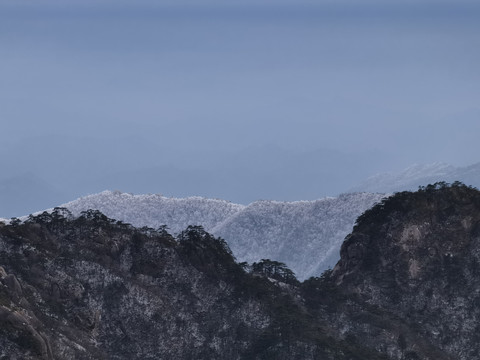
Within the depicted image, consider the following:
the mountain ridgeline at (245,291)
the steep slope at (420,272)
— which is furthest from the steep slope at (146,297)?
the steep slope at (420,272)

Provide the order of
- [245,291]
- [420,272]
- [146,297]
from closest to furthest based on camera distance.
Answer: [146,297] → [245,291] → [420,272]

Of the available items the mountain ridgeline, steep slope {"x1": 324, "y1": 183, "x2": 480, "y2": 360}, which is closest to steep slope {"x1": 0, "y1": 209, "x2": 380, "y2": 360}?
the mountain ridgeline

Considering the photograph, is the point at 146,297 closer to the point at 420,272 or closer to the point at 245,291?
the point at 245,291

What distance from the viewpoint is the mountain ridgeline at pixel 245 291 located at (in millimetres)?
154375

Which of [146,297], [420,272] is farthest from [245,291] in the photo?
[420,272]

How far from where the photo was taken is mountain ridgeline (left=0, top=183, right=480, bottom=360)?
506 feet

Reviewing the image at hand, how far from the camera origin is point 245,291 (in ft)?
543

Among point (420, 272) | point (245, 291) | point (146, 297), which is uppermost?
point (146, 297)

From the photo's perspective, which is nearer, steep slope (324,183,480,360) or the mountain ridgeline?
the mountain ridgeline

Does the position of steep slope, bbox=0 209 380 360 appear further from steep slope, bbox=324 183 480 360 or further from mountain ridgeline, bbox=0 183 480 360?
steep slope, bbox=324 183 480 360

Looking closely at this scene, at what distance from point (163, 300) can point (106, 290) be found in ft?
20.3

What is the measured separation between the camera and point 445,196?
18338 centimetres

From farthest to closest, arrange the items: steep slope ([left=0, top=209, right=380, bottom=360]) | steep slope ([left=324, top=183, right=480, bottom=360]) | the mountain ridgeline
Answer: steep slope ([left=324, top=183, right=480, bottom=360]), the mountain ridgeline, steep slope ([left=0, top=209, right=380, bottom=360])

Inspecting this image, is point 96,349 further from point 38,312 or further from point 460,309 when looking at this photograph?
point 460,309
